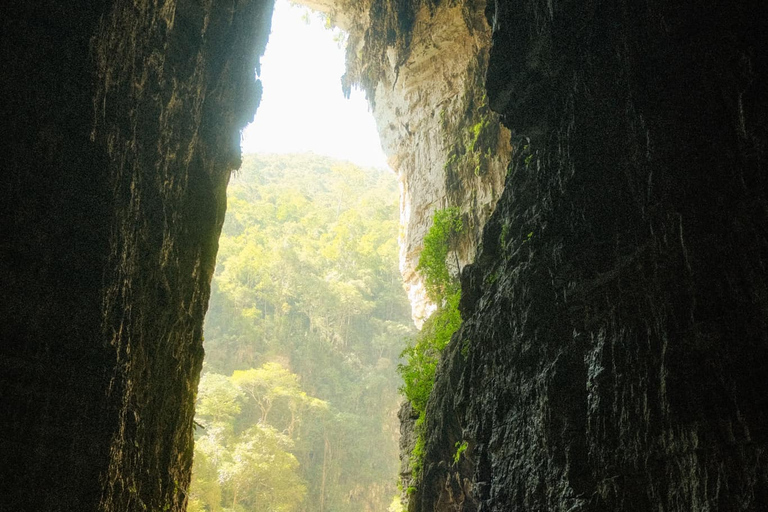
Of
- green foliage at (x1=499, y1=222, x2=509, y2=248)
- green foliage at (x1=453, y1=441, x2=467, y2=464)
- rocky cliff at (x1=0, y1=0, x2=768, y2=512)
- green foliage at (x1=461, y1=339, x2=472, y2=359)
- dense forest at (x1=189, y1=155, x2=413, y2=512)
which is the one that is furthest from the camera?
dense forest at (x1=189, y1=155, x2=413, y2=512)

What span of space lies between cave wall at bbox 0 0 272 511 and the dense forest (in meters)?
16.0

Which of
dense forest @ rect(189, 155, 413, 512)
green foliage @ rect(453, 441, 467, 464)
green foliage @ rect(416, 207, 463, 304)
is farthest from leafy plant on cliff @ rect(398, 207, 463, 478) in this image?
dense forest @ rect(189, 155, 413, 512)

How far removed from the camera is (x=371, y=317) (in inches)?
1481

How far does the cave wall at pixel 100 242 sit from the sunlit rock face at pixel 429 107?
610cm

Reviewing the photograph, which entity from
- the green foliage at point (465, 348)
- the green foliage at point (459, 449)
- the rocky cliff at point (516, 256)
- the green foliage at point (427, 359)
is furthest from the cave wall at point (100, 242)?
the green foliage at point (427, 359)

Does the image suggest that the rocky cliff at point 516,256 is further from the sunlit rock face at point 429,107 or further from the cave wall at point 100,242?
the sunlit rock face at point 429,107

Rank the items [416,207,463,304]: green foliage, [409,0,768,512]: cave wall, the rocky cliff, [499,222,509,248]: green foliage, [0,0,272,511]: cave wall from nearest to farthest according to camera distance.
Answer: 1. [0,0,272,511]: cave wall
2. the rocky cliff
3. [409,0,768,512]: cave wall
4. [499,222,509,248]: green foliage
5. [416,207,463,304]: green foliage

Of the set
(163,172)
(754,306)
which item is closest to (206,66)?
(163,172)

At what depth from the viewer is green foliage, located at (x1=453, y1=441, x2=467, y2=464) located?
22.6ft

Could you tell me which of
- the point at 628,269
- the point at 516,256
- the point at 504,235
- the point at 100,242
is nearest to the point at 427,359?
the point at 504,235

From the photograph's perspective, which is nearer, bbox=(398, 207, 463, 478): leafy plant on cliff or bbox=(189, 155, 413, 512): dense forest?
bbox=(398, 207, 463, 478): leafy plant on cliff

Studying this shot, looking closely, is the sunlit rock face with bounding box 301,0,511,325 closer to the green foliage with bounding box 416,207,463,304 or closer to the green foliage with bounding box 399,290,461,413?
the green foliage with bounding box 416,207,463,304

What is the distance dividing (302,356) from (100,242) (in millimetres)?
31263

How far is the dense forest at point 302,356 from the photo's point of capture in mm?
22969
